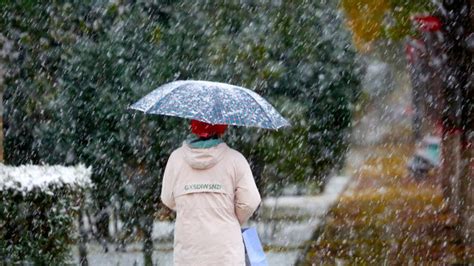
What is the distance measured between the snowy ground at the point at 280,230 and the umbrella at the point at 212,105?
5.23 metres

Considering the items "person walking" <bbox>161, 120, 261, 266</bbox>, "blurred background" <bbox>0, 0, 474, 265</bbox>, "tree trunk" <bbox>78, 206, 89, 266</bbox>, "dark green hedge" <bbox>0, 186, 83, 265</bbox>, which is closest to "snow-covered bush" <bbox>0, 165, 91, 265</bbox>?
"dark green hedge" <bbox>0, 186, 83, 265</bbox>

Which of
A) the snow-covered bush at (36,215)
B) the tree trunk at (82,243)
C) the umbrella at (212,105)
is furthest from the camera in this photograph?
the tree trunk at (82,243)

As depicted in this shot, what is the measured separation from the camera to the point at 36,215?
26.7 feet

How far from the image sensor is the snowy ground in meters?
10.8

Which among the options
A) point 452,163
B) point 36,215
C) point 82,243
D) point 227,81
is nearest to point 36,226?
point 36,215

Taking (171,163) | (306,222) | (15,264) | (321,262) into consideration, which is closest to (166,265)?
(321,262)

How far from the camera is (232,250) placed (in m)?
5.13

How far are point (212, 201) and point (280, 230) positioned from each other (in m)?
7.50

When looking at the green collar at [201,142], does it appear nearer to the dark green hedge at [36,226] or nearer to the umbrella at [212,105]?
the umbrella at [212,105]

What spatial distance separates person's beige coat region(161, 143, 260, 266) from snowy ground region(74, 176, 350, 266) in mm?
5197

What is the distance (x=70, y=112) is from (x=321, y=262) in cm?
339

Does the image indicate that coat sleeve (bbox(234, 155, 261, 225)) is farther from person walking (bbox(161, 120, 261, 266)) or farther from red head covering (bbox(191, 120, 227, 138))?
red head covering (bbox(191, 120, 227, 138))

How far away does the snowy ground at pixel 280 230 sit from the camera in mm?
10750

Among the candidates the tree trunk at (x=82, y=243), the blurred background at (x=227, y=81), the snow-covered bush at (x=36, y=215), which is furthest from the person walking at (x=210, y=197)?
the blurred background at (x=227, y=81)
